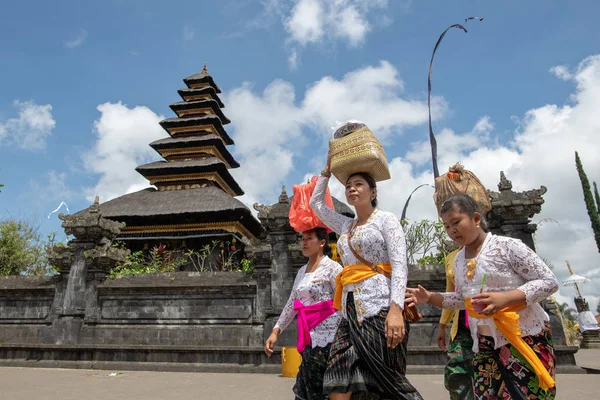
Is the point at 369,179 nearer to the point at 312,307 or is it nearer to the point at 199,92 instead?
the point at 312,307

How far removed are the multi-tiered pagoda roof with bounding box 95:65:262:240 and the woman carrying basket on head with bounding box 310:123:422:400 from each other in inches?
611

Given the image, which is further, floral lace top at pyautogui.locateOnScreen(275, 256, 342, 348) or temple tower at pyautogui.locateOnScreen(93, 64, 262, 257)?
temple tower at pyautogui.locateOnScreen(93, 64, 262, 257)

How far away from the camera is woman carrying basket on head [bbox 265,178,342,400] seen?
Result: 2.79 m

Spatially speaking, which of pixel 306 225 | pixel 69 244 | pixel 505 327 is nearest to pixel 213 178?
pixel 69 244

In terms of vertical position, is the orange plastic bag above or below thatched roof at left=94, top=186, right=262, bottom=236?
below

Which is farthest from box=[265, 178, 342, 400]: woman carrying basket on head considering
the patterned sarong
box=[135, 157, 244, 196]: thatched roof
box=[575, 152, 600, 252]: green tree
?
box=[575, 152, 600, 252]: green tree

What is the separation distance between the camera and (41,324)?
9.77 metres

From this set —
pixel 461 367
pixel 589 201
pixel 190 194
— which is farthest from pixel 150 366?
pixel 589 201

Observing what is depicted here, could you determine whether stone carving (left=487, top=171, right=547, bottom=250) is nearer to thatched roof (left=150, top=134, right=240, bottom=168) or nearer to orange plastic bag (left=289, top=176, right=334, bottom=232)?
orange plastic bag (left=289, top=176, right=334, bottom=232)

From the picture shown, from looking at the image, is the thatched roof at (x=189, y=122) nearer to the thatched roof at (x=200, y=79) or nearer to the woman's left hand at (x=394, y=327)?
the thatched roof at (x=200, y=79)

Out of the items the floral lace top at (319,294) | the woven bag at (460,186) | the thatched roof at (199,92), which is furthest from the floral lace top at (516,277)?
the thatched roof at (199,92)

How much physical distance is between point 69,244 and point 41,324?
1937 mm

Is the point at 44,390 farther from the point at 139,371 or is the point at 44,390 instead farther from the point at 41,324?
the point at 41,324

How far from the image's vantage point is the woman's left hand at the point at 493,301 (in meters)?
2.00
